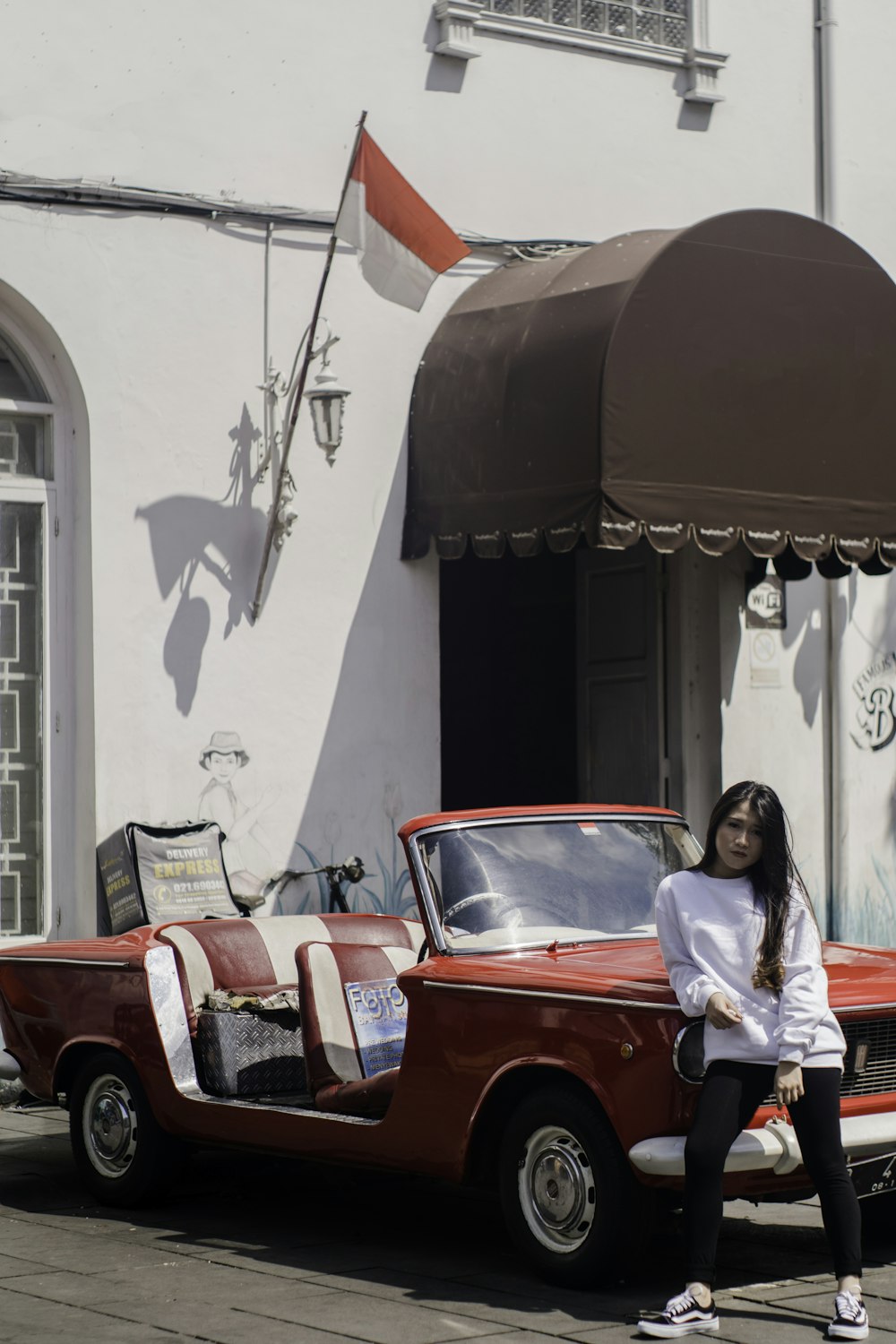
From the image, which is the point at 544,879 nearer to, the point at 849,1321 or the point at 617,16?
the point at 849,1321

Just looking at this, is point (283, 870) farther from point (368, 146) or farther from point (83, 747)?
point (368, 146)

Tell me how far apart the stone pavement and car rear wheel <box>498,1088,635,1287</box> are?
128 mm

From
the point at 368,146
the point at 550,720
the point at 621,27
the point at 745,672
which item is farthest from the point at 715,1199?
the point at 550,720

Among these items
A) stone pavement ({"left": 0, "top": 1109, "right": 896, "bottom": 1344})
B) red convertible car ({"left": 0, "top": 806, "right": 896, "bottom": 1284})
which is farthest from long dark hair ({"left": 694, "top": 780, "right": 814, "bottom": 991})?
stone pavement ({"left": 0, "top": 1109, "right": 896, "bottom": 1344})

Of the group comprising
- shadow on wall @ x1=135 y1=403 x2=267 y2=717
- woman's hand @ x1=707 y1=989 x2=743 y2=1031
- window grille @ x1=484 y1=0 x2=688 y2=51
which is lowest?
woman's hand @ x1=707 y1=989 x2=743 y2=1031

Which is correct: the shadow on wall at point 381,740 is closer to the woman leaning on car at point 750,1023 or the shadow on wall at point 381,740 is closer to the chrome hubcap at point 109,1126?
the chrome hubcap at point 109,1126

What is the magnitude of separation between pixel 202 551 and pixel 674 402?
277cm

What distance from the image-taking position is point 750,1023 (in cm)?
574

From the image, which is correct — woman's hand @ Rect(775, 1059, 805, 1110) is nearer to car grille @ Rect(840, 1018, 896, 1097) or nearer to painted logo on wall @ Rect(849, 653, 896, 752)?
car grille @ Rect(840, 1018, 896, 1097)

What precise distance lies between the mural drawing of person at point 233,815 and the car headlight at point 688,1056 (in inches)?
213

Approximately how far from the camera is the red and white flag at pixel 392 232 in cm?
1042

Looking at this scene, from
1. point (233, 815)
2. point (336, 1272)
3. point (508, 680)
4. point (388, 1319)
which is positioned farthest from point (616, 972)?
point (508, 680)

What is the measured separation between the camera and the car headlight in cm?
578

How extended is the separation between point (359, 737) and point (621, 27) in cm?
506
